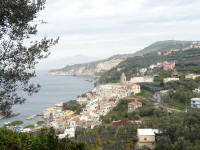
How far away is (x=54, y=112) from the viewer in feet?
119

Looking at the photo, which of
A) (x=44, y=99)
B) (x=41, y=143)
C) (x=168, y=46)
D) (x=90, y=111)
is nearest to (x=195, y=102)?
(x=90, y=111)

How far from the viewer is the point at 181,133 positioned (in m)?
13.5

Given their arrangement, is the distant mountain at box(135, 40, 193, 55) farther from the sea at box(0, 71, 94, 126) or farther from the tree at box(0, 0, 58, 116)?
the tree at box(0, 0, 58, 116)

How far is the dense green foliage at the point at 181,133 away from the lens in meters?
12.5

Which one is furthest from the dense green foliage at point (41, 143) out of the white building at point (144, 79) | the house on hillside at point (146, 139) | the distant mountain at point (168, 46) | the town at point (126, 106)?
the distant mountain at point (168, 46)

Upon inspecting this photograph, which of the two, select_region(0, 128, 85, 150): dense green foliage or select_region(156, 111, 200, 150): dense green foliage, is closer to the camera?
select_region(0, 128, 85, 150): dense green foliage

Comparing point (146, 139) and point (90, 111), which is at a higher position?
point (146, 139)

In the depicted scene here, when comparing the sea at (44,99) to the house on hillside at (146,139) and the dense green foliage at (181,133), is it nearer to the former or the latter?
the house on hillside at (146,139)

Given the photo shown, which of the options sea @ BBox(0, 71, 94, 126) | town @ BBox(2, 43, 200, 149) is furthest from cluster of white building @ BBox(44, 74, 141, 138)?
sea @ BBox(0, 71, 94, 126)

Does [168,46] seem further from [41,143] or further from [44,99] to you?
[41,143]

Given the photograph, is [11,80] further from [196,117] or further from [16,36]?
[196,117]

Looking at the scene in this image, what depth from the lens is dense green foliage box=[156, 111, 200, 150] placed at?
12.5m

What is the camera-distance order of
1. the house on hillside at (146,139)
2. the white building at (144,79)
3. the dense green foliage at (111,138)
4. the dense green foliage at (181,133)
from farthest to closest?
the white building at (144,79), the dense green foliage at (111,138), the house on hillside at (146,139), the dense green foliage at (181,133)

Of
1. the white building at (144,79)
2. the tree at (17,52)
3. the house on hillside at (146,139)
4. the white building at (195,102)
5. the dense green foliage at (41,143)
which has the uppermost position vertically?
the tree at (17,52)
